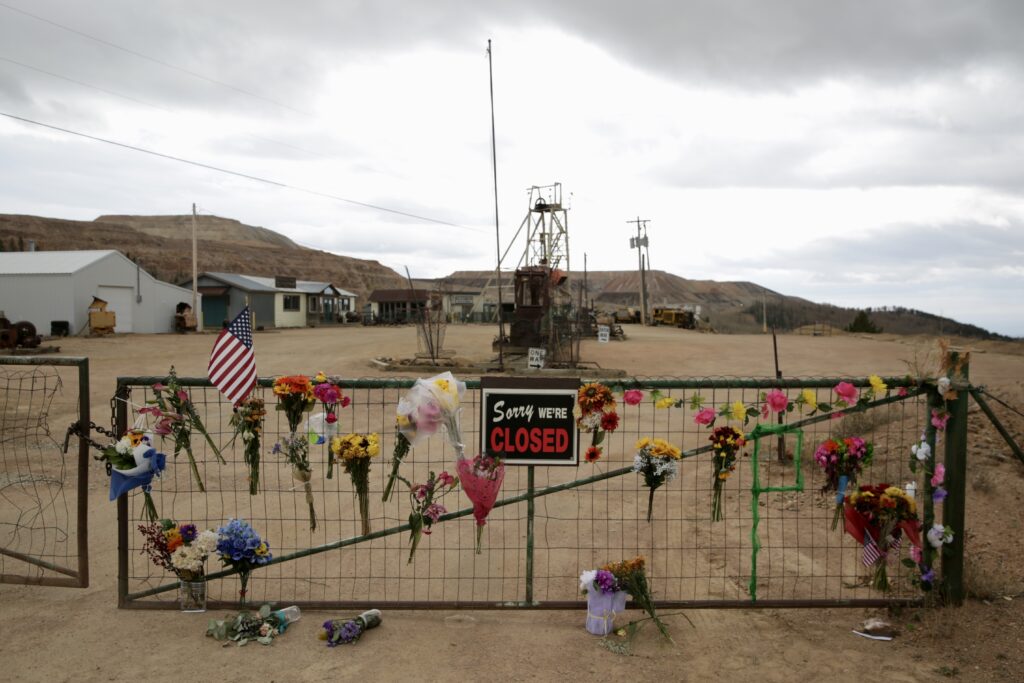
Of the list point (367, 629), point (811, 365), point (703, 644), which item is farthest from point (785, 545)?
point (811, 365)

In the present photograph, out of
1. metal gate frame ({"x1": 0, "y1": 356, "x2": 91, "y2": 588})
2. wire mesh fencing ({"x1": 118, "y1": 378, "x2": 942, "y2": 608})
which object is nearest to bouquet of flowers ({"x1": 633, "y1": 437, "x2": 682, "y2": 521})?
wire mesh fencing ({"x1": 118, "y1": 378, "x2": 942, "y2": 608})

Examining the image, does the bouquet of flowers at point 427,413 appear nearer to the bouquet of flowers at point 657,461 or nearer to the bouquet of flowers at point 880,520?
the bouquet of flowers at point 657,461

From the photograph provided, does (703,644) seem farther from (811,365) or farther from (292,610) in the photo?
(811,365)

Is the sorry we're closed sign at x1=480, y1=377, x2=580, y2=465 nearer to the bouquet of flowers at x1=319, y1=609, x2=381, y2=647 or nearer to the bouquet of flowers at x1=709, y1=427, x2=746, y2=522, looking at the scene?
the bouquet of flowers at x1=709, y1=427, x2=746, y2=522

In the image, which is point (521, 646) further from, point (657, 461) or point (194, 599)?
point (194, 599)

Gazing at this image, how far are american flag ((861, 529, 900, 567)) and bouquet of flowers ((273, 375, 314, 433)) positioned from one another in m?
3.46

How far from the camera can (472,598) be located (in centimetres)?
502

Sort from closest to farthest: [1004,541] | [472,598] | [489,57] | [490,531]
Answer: [472,598], [1004,541], [490,531], [489,57]

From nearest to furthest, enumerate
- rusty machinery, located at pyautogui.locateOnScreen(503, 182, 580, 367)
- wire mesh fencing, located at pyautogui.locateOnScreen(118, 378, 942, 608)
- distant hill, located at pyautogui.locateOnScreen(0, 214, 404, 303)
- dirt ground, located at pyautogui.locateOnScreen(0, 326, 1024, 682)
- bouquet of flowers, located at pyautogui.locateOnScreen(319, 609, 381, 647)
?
dirt ground, located at pyautogui.locateOnScreen(0, 326, 1024, 682)
bouquet of flowers, located at pyautogui.locateOnScreen(319, 609, 381, 647)
wire mesh fencing, located at pyautogui.locateOnScreen(118, 378, 942, 608)
rusty machinery, located at pyautogui.locateOnScreen(503, 182, 580, 367)
distant hill, located at pyautogui.locateOnScreen(0, 214, 404, 303)

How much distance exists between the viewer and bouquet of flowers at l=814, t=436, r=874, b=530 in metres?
4.48

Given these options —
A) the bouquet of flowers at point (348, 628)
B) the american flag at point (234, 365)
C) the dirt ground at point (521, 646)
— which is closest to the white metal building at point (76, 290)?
the dirt ground at point (521, 646)

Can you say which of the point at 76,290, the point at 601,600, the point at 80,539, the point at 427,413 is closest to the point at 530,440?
the point at 427,413

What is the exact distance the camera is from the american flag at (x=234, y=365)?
4426 millimetres

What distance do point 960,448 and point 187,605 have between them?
190 inches
